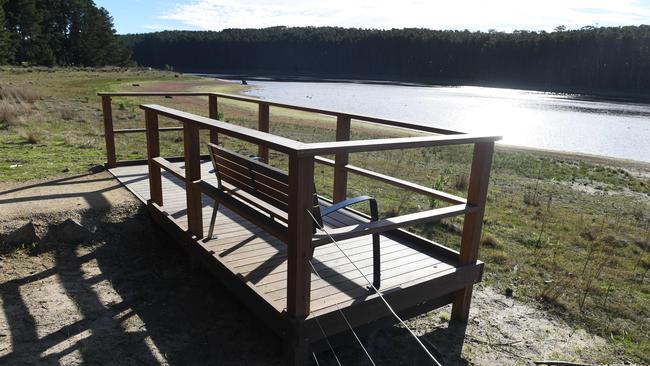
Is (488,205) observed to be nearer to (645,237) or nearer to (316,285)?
(645,237)

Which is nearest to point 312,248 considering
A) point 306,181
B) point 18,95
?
point 306,181

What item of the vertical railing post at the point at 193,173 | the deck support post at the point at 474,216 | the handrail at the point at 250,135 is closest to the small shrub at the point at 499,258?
the deck support post at the point at 474,216

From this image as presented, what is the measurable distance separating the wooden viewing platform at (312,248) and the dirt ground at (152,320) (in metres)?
0.26

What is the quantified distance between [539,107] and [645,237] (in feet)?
143

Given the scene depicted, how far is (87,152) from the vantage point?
8.53 m

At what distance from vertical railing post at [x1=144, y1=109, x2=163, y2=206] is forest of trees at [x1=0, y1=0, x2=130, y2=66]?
2567 inches

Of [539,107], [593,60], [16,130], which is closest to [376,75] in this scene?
[593,60]

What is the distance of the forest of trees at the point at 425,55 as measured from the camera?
76.6m

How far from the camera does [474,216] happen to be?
3746 mm

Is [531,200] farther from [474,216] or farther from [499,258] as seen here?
[474,216]

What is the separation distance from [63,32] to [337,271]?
83436mm

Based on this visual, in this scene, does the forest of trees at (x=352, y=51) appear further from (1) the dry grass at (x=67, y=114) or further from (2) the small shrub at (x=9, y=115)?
(2) the small shrub at (x=9, y=115)

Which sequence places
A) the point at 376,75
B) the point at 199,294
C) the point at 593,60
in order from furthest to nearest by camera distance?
the point at 376,75, the point at 593,60, the point at 199,294

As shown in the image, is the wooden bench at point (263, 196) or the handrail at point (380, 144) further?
the wooden bench at point (263, 196)
